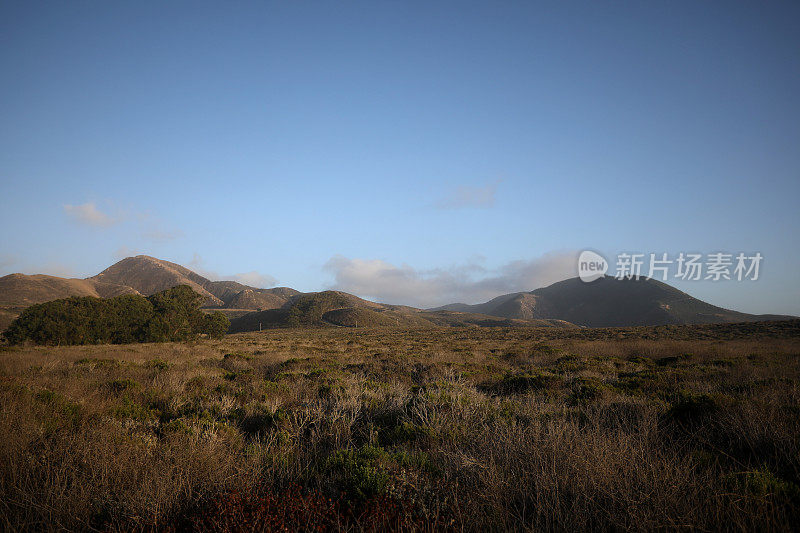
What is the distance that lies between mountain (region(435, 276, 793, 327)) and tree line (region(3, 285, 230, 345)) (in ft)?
499

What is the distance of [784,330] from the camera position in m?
31.0

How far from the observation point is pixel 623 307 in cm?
15400

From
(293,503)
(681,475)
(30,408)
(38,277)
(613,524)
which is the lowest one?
(38,277)

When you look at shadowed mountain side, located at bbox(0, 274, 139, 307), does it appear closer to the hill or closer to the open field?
the hill

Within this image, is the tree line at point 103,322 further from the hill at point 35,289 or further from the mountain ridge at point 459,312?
the hill at point 35,289

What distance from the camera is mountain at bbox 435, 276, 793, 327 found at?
411 feet

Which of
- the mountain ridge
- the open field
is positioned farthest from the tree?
the open field

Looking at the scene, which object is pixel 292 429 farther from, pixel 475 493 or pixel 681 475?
pixel 681 475

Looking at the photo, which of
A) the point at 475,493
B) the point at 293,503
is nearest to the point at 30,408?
the point at 293,503

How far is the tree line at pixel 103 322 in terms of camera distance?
2930 cm

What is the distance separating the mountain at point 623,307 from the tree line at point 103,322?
152176 mm

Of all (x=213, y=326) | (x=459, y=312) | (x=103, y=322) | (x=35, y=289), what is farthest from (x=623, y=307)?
(x=35, y=289)

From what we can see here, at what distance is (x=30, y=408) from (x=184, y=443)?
3.52 meters

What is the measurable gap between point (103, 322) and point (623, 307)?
185 metres
